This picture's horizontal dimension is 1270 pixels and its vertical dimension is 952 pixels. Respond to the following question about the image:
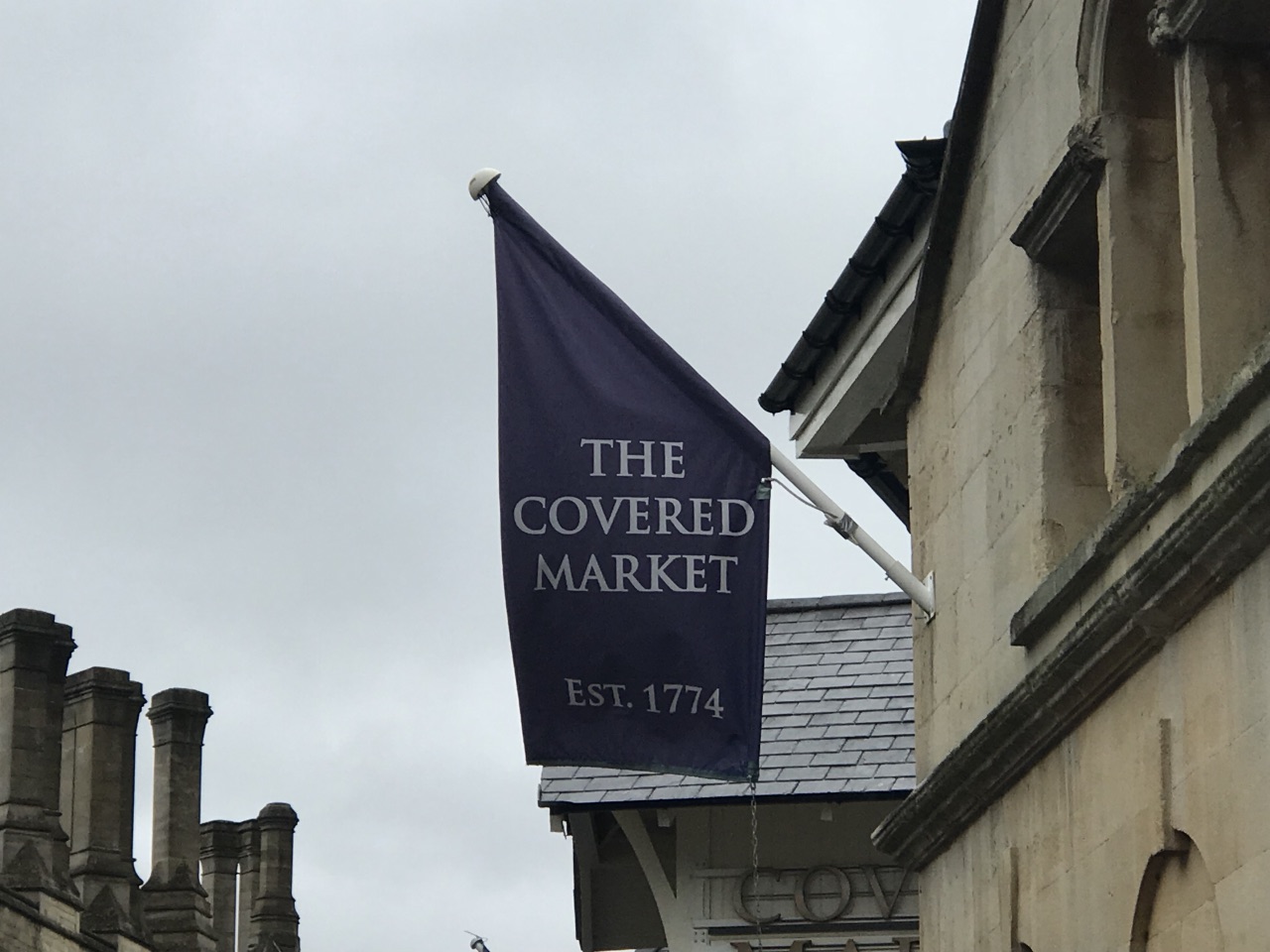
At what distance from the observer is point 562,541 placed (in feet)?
35.5

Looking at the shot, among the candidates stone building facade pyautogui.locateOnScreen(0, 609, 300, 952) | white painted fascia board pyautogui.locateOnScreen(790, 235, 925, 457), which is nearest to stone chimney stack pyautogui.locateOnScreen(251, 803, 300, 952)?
stone building facade pyautogui.locateOnScreen(0, 609, 300, 952)

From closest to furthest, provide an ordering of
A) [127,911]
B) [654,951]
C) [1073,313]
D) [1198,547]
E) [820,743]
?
[1198,547], [1073,313], [820,743], [654,951], [127,911]

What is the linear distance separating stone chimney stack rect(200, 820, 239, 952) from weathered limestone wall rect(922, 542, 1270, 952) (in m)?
41.9

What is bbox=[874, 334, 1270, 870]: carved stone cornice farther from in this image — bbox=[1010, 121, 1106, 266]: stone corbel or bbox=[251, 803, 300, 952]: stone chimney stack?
bbox=[251, 803, 300, 952]: stone chimney stack

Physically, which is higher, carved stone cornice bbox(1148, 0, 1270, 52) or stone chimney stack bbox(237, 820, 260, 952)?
stone chimney stack bbox(237, 820, 260, 952)

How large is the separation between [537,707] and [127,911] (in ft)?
103

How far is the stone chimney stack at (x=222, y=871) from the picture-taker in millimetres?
51531

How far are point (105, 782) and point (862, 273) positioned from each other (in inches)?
1196

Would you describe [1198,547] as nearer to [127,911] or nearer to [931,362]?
[931,362]

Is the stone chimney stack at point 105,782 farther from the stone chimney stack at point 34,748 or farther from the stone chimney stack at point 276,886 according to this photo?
the stone chimney stack at point 276,886

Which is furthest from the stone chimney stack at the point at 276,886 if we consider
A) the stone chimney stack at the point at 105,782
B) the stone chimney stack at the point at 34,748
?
the stone chimney stack at the point at 34,748

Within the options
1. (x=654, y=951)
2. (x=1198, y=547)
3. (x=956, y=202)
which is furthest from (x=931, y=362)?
(x=654, y=951)

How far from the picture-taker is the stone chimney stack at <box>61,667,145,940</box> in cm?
4134

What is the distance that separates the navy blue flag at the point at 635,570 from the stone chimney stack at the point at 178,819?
34.0 metres
